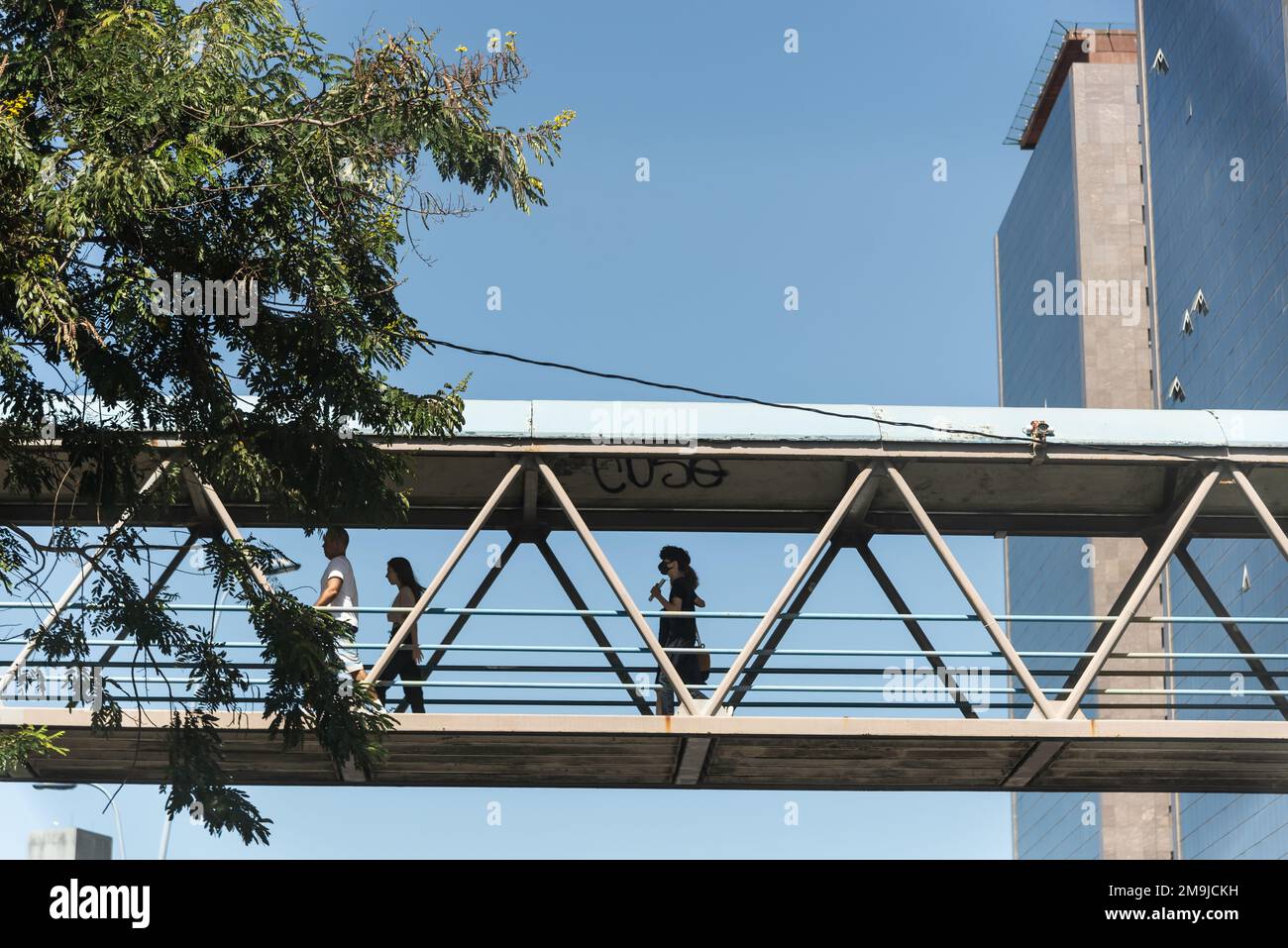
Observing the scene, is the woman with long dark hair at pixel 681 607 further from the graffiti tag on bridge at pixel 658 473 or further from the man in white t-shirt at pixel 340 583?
the man in white t-shirt at pixel 340 583

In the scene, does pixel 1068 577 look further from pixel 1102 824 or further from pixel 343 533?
pixel 343 533

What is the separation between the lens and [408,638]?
49.8ft

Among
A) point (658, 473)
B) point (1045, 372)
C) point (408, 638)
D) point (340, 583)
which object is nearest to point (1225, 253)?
point (1045, 372)

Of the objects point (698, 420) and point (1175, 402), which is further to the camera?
point (1175, 402)

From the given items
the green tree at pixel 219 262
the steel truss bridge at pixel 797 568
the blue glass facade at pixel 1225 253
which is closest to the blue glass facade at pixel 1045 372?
the blue glass facade at pixel 1225 253

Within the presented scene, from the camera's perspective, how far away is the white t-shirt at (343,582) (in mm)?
14250

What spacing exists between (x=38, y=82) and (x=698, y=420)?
633 cm

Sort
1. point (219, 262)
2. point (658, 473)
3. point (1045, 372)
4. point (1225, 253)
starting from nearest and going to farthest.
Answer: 1. point (219, 262)
2. point (658, 473)
3. point (1225, 253)
4. point (1045, 372)

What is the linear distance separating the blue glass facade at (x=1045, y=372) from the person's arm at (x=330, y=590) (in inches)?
A: 4607

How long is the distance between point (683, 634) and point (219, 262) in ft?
19.0

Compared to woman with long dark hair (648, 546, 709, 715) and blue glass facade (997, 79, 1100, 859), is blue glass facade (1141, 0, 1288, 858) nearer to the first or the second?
blue glass facade (997, 79, 1100, 859)

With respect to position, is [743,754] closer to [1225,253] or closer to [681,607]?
[681,607]

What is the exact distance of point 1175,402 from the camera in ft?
357
